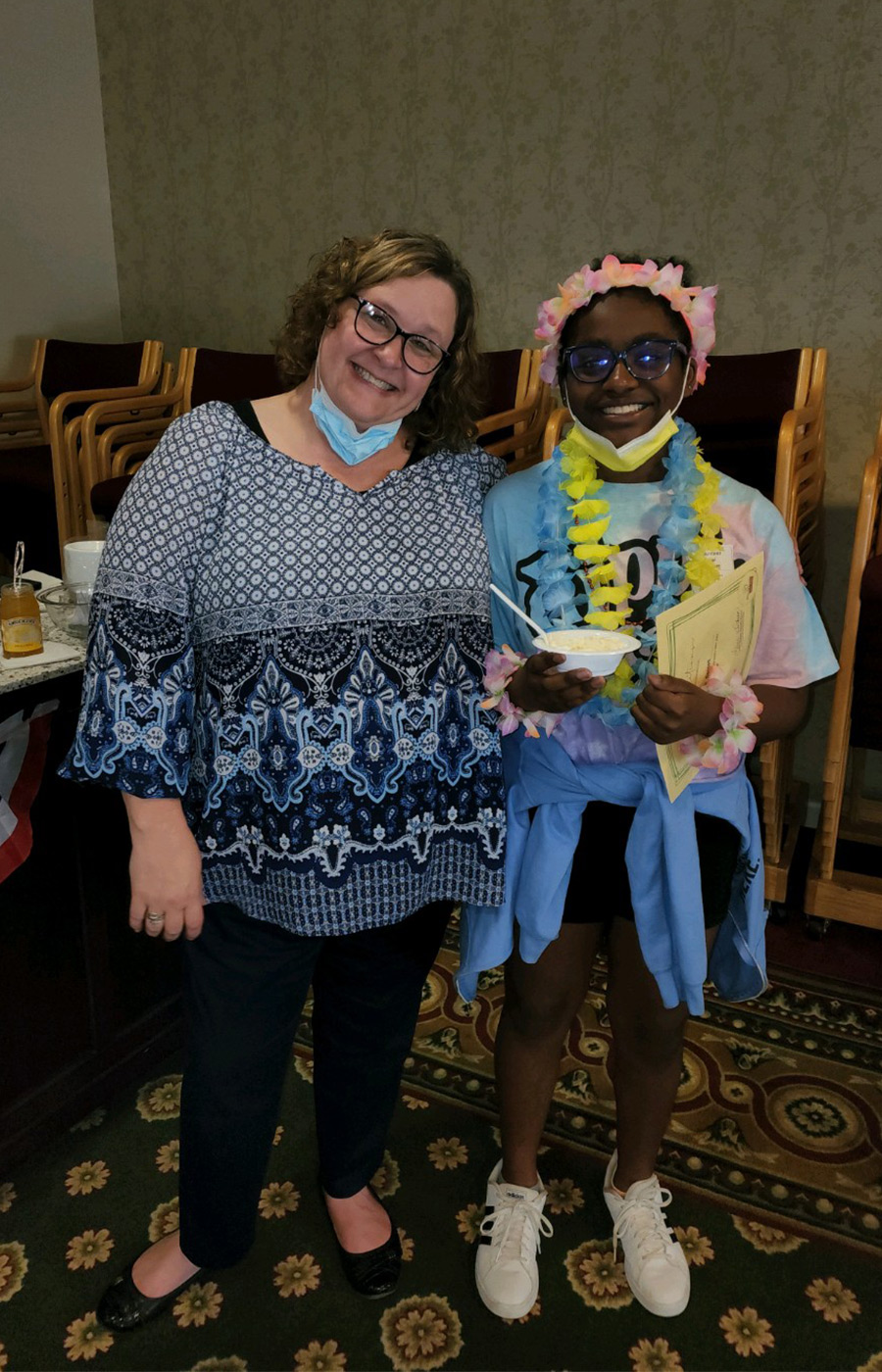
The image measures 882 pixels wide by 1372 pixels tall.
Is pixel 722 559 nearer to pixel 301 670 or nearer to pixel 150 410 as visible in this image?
pixel 301 670

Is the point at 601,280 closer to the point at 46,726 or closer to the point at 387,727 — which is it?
the point at 387,727

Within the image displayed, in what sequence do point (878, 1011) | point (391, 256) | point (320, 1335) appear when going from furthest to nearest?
point (878, 1011) → point (320, 1335) → point (391, 256)

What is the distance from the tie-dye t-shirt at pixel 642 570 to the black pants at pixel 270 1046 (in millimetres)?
323

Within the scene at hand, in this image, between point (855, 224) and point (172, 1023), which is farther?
point (855, 224)

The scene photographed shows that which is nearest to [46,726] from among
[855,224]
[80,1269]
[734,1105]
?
[80,1269]

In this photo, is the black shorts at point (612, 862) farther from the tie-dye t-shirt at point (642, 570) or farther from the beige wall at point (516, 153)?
the beige wall at point (516, 153)

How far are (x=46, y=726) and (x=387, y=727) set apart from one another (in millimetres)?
704

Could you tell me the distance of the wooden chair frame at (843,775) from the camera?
2031 mm

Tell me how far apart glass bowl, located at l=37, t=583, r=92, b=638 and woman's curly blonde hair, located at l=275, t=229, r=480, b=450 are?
0.61 m

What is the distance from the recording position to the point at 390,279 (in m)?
1.08

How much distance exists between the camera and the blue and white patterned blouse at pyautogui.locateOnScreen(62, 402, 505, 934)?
3.40 feet

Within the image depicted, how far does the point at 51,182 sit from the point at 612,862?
3.99 meters

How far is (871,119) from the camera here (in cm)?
259

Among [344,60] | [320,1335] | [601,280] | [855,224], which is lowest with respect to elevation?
[320,1335]
